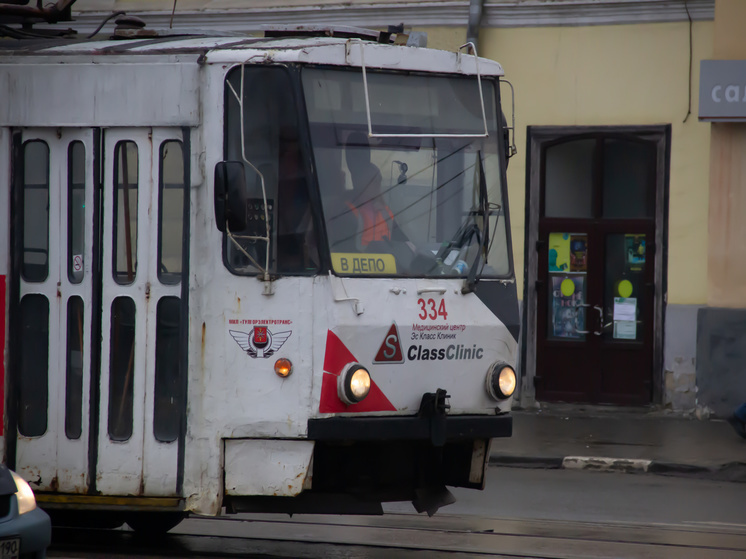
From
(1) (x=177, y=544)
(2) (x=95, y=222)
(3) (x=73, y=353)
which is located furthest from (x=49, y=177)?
(1) (x=177, y=544)

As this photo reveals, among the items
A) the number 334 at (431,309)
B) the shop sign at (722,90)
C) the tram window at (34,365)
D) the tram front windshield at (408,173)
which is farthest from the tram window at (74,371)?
the shop sign at (722,90)

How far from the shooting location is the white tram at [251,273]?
6.39 metres

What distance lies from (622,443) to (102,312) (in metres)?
6.96

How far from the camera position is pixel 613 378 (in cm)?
1452

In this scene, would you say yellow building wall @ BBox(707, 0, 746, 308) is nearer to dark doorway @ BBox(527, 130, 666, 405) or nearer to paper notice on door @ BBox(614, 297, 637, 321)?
dark doorway @ BBox(527, 130, 666, 405)

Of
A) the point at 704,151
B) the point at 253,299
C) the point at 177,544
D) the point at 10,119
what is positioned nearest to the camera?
the point at 253,299

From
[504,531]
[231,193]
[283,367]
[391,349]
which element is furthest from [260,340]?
[504,531]

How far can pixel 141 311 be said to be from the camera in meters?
6.64

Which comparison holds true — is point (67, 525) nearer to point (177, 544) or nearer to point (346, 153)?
point (177, 544)

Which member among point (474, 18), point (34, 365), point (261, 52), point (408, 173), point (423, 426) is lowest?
point (423, 426)

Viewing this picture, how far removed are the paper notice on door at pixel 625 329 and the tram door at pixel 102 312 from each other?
8.89m

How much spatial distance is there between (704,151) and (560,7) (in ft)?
7.85

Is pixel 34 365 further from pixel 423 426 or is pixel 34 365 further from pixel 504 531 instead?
pixel 504 531

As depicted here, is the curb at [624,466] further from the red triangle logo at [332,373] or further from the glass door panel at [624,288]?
the red triangle logo at [332,373]
